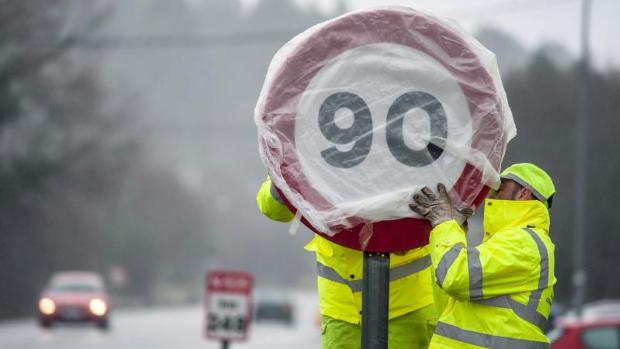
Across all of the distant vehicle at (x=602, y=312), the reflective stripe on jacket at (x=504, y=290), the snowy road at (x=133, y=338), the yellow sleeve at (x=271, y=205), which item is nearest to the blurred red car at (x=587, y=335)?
the distant vehicle at (x=602, y=312)

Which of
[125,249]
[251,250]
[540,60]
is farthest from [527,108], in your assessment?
[251,250]

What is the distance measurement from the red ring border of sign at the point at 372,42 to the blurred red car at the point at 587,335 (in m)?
10.6

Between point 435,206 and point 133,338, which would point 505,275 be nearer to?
point 435,206

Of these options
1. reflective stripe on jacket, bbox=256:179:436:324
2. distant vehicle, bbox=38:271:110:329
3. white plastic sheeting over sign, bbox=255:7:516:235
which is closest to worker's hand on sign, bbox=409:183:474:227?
white plastic sheeting over sign, bbox=255:7:516:235

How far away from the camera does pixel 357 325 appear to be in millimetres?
5688

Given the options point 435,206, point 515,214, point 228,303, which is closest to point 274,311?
point 228,303

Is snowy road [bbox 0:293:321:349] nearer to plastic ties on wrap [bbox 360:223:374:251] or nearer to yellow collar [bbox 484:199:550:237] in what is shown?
yellow collar [bbox 484:199:550:237]

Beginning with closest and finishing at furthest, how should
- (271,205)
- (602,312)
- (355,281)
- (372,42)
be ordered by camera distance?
(372,42)
(271,205)
(355,281)
(602,312)

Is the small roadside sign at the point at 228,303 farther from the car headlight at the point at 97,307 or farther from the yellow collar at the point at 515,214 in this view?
the car headlight at the point at 97,307

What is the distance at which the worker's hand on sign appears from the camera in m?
4.40

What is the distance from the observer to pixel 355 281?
18.7 ft

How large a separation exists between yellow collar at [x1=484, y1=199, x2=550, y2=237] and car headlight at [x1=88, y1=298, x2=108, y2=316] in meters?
29.7

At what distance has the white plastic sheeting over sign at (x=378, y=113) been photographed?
441cm

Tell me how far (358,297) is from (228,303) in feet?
23.1
